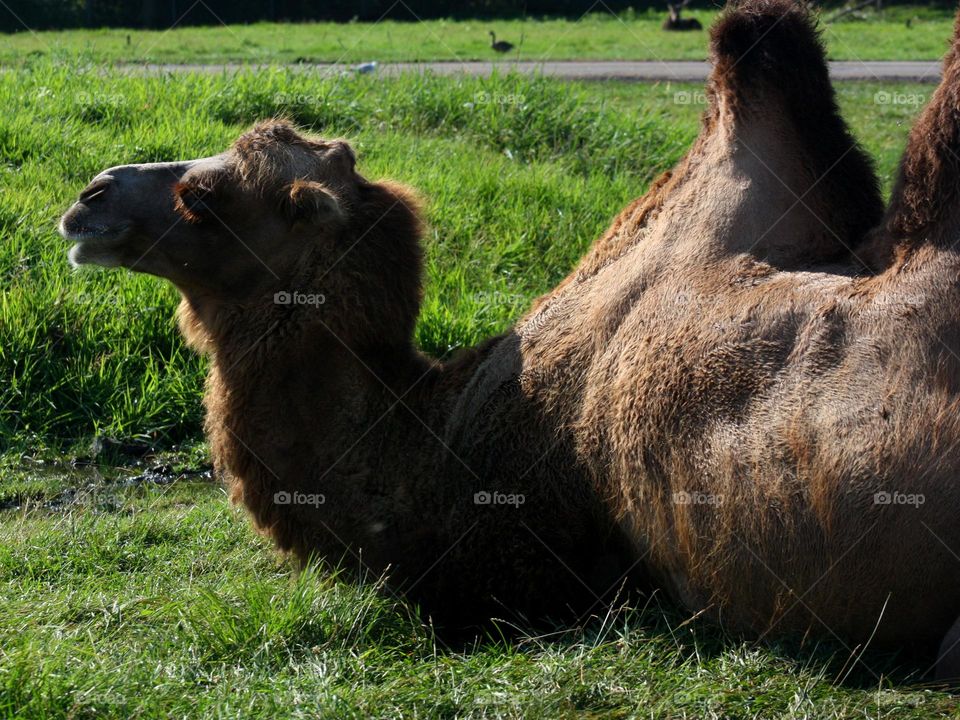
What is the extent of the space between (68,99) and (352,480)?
6891 millimetres

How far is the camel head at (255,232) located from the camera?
520 centimetres

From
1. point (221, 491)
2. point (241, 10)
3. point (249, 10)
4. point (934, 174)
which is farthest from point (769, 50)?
point (249, 10)

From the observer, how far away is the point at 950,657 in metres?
4.07

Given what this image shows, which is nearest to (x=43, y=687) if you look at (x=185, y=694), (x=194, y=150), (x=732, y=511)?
(x=185, y=694)

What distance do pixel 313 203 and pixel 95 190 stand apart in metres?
0.90

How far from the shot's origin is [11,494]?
6.52m

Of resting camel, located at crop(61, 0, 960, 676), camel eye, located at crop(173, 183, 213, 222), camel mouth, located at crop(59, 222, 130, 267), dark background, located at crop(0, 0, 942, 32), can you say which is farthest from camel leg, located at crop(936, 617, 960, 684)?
dark background, located at crop(0, 0, 942, 32)

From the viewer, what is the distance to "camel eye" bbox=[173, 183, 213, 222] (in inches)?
207

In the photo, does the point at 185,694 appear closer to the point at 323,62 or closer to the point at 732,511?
the point at 732,511

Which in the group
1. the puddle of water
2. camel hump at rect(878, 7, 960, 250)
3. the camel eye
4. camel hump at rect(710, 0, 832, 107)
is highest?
camel hump at rect(710, 0, 832, 107)

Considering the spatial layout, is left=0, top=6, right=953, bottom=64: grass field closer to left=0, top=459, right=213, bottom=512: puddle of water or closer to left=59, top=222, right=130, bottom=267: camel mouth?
left=0, top=459, right=213, bottom=512: puddle of water

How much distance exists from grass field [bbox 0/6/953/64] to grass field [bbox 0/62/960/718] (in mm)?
9216

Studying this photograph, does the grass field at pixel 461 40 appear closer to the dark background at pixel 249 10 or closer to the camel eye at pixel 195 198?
the dark background at pixel 249 10

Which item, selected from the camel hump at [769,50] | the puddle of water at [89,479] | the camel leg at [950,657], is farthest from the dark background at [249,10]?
the camel leg at [950,657]
